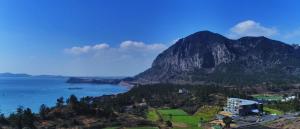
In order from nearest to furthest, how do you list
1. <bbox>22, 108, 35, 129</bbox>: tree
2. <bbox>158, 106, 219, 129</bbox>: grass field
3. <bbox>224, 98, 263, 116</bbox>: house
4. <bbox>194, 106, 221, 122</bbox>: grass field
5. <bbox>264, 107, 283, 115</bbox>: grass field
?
<bbox>22, 108, 35, 129</bbox>: tree → <bbox>158, 106, 219, 129</bbox>: grass field → <bbox>194, 106, 221, 122</bbox>: grass field → <bbox>264, 107, 283, 115</bbox>: grass field → <bbox>224, 98, 263, 116</bbox>: house

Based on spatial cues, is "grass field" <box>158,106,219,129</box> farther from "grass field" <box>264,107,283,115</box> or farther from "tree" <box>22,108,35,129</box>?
"tree" <box>22,108,35,129</box>

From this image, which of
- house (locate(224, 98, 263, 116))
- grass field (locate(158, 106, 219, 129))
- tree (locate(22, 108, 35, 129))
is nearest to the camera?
tree (locate(22, 108, 35, 129))

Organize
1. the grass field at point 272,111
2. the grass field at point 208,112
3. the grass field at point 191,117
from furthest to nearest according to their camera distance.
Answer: the grass field at point 272,111 → the grass field at point 208,112 → the grass field at point 191,117

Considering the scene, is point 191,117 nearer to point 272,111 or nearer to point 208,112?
point 208,112

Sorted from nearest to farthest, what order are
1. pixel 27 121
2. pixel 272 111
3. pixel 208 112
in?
pixel 27 121 < pixel 208 112 < pixel 272 111

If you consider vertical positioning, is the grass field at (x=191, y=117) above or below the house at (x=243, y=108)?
below

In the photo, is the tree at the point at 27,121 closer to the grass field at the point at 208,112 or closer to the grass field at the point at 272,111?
the grass field at the point at 208,112

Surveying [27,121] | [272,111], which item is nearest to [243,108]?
[272,111]

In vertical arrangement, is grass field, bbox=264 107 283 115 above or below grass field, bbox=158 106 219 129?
above

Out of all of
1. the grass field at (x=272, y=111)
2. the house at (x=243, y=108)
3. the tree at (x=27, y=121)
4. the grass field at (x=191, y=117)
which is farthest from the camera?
the house at (x=243, y=108)

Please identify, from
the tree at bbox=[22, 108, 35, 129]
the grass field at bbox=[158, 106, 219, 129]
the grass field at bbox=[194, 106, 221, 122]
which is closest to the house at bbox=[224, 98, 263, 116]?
the grass field at bbox=[194, 106, 221, 122]

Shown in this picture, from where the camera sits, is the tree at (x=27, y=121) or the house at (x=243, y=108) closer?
the tree at (x=27, y=121)

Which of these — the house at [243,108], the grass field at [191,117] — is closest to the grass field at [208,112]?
the grass field at [191,117]
